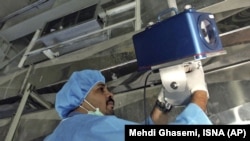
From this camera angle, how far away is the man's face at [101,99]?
1.16 meters

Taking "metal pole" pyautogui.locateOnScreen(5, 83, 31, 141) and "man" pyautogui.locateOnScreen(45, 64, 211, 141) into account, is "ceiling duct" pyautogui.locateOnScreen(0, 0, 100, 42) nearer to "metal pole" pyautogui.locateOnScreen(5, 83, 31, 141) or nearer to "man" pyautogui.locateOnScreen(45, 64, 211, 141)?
"metal pole" pyautogui.locateOnScreen(5, 83, 31, 141)

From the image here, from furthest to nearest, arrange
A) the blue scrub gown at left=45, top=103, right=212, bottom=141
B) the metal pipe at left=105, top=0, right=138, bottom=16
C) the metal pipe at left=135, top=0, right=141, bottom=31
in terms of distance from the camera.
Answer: the metal pipe at left=105, top=0, right=138, bottom=16
the metal pipe at left=135, top=0, right=141, bottom=31
the blue scrub gown at left=45, top=103, right=212, bottom=141

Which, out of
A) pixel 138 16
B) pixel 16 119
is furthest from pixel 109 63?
pixel 16 119

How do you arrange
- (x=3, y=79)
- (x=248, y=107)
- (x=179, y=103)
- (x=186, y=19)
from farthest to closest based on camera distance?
(x=3, y=79)
(x=248, y=107)
(x=179, y=103)
(x=186, y=19)

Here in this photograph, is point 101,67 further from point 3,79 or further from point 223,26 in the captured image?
point 3,79

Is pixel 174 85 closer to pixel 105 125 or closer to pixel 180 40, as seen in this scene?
pixel 180 40

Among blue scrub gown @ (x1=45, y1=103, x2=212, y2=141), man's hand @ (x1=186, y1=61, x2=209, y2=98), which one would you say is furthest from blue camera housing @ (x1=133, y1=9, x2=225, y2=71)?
blue scrub gown @ (x1=45, y1=103, x2=212, y2=141)

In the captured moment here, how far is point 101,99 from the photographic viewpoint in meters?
1.18

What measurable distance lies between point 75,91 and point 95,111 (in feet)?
0.42

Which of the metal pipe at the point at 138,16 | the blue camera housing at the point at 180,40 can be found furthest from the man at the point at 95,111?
the metal pipe at the point at 138,16

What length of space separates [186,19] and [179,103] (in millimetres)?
314

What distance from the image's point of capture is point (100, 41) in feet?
6.54

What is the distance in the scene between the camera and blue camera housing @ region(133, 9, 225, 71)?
871 millimetres

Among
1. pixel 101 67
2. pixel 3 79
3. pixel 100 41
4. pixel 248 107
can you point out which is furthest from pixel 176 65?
pixel 3 79
